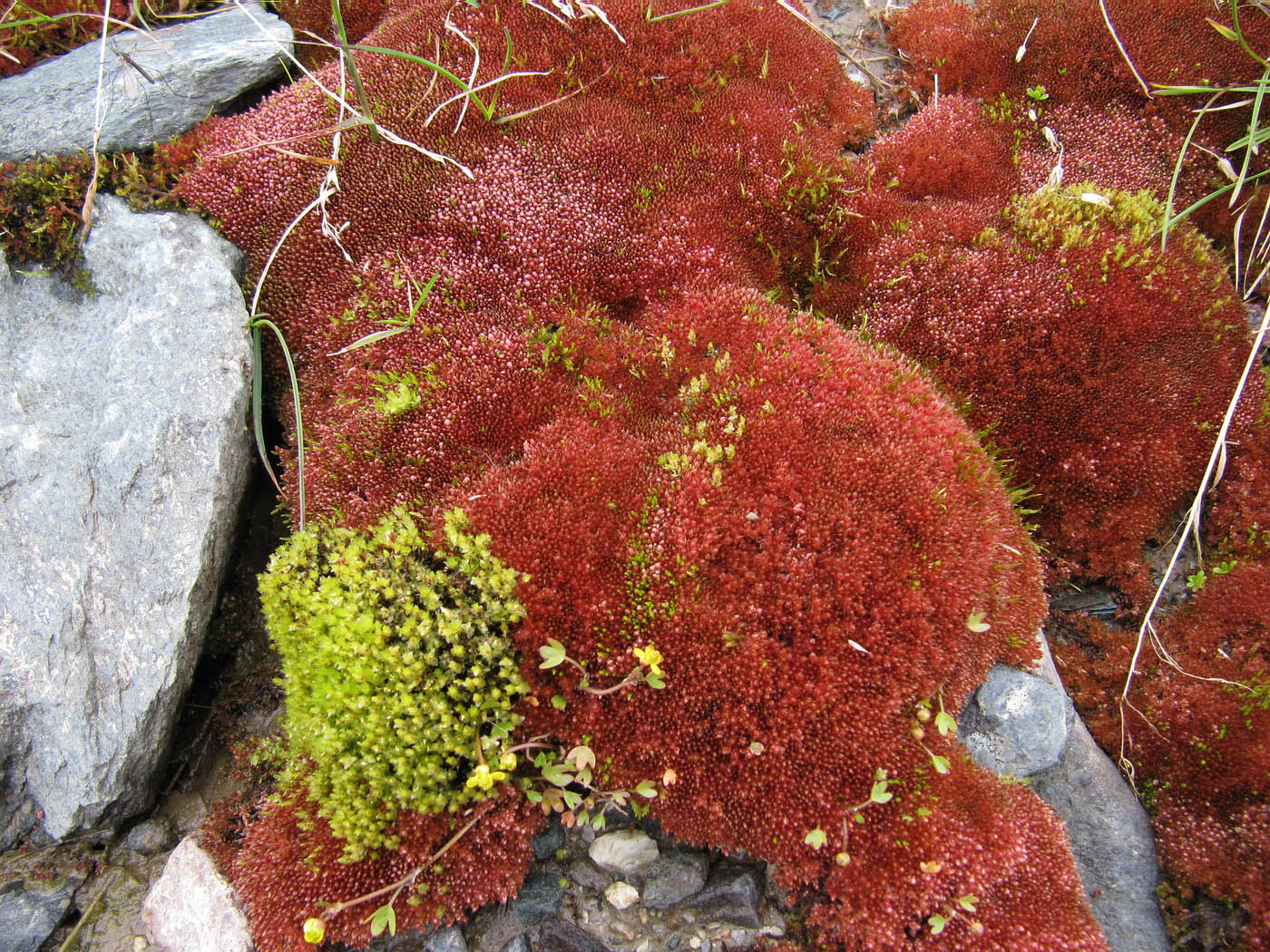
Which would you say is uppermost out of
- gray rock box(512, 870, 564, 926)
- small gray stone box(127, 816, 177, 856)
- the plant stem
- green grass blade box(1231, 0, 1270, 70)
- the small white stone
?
green grass blade box(1231, 0, 1270, 70)

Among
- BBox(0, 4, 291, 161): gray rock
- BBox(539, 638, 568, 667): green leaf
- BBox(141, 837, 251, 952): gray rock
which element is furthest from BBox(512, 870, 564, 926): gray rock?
BBox(0, 4, 291, 161): gray rock

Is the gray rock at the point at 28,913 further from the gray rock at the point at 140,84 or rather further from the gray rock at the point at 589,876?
the gray rock at the point at 140,84

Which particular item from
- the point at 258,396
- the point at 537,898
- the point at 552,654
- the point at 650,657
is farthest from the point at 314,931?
the point at 258,396

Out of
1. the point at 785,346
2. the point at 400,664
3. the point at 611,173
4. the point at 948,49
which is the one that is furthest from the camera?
the point at 948,49

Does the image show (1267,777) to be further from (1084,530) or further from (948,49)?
(948,49)

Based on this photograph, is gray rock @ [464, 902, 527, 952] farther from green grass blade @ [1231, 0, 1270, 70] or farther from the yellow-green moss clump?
green grass blade @ [1231, 0, 1270, 70]

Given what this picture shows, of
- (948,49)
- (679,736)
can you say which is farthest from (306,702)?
(948,49)
